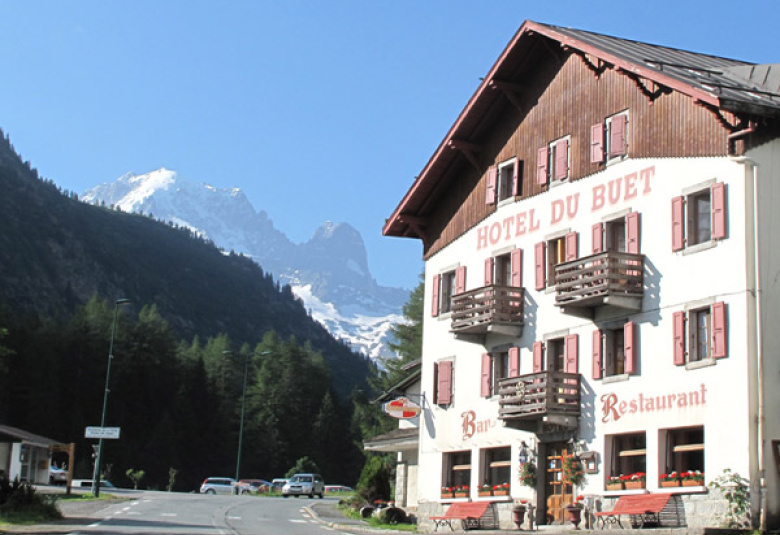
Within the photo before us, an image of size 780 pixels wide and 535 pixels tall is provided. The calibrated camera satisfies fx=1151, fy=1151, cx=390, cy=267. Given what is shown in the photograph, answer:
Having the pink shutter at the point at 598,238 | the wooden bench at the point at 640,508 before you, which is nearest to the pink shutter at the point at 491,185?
the pink shutter at the point at 598,238

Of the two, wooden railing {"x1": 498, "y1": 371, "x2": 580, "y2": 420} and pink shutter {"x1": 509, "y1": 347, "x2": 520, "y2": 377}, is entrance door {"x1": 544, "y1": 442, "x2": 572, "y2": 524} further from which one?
pink shutter {"x1": 509, "y1": 347, "x2": 520, "y2": 377}

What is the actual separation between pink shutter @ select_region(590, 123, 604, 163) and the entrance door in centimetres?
885

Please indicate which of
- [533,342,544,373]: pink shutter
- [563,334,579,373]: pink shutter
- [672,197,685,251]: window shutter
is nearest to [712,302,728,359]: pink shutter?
[672,197,685,251]: window shutter

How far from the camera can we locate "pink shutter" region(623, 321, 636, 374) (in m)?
32.7

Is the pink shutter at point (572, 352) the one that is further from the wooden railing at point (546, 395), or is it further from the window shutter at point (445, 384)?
the window shutter at point (445, 384)

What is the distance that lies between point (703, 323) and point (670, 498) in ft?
15.5

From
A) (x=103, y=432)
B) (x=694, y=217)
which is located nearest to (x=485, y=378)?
(x=694, y=217)

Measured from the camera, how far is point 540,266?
123ft

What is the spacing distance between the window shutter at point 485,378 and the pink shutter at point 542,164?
20.9 ft

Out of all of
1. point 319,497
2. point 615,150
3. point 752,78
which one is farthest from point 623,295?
point 319,497

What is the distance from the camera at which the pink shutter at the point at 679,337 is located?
30859 mm

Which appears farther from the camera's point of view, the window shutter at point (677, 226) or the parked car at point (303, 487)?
the parked car at point (303, 487)

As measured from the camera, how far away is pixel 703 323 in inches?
1213

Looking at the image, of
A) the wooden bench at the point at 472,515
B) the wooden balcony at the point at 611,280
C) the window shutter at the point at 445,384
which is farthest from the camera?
the window shutter at the point at 445,384
